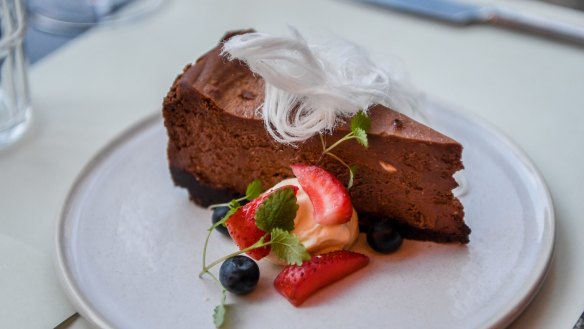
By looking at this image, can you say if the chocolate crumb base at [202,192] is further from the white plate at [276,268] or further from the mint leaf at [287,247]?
the mint leaf at [287,247]

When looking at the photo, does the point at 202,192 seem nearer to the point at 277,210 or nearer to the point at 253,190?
the point at 253,190

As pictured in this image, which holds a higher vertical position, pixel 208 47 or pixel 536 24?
pixel 536 24

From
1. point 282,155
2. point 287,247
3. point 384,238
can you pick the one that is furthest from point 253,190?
point 384,238

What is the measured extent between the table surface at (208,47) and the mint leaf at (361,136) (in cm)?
49

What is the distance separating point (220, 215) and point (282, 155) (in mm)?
224

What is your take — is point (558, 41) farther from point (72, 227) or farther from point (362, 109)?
point (72, 227)

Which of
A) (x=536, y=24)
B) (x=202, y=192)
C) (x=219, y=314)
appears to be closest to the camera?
(x=219, y=314)

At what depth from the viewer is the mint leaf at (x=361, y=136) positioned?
177cm

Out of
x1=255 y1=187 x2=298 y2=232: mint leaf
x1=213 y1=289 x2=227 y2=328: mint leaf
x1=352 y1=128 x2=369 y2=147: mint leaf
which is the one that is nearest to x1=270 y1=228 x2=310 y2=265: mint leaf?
x1=255 y1=187 x2=298 y2=232: mint leaf

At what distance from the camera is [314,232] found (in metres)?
1.79

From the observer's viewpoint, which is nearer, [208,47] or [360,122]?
[360,122]

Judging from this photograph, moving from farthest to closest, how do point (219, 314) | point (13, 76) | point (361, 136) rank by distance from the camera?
point (13, 76), point (361, 136), point (219, 314)

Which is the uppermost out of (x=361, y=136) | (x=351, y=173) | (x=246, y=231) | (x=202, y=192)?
(x=361, y=136)

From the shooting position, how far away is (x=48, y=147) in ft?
7.63
